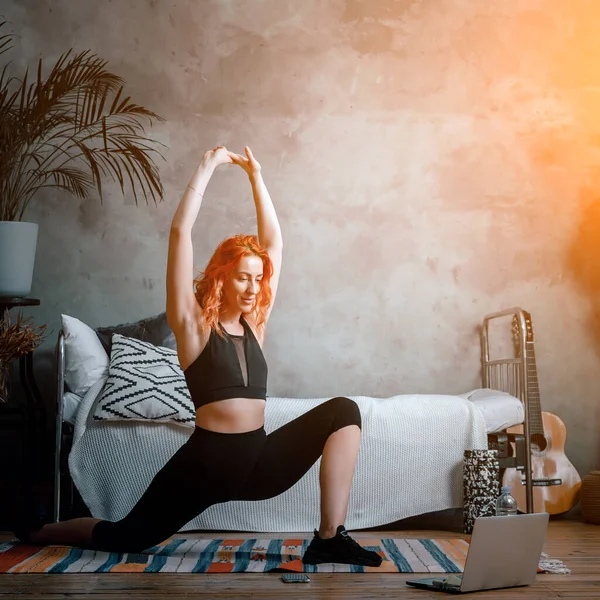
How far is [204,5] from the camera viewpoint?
436cm

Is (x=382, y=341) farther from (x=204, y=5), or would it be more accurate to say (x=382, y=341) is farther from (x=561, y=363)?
(x=204, y=5)

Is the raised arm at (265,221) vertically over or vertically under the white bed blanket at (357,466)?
over

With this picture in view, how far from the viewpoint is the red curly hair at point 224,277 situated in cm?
258

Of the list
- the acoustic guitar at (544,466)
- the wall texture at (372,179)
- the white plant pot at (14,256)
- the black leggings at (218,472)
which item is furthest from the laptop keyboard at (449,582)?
the white plant pot at (14,256)

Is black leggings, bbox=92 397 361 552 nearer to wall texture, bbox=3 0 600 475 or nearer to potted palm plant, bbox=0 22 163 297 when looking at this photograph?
wall texture, bbox=3 0 600 475

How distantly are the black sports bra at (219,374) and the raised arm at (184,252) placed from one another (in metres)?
0.11

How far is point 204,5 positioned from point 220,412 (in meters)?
2.67

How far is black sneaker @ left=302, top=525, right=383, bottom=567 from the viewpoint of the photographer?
8.27 ft

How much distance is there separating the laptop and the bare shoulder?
95 centimetres

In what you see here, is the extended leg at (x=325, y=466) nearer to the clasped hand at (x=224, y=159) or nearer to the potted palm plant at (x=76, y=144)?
the clasped hand at (x=224, y=159)

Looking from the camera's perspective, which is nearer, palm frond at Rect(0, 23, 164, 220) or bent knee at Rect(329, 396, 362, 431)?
bent knee at Rect(329, 396, 362, 431)

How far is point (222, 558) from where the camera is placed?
2.69 meters

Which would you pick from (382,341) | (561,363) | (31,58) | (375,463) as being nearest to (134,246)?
(31,58)

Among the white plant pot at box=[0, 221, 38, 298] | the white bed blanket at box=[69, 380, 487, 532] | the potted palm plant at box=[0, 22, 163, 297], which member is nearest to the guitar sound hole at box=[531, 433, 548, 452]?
the white bed blanket at box=[69, 380, 487, 532]
